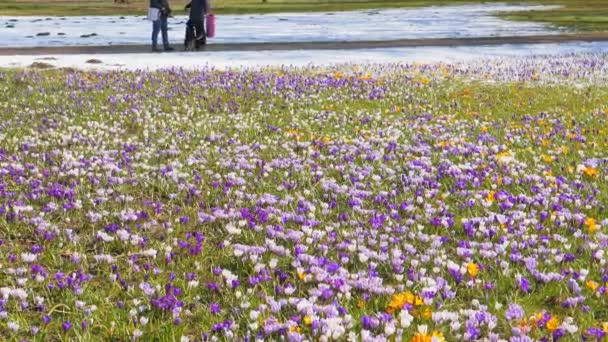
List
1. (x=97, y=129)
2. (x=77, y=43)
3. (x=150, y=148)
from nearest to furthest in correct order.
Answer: (x=150, y=148) < (x=97, y=129) < (x=77, y=43)

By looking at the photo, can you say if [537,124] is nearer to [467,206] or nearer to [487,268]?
[467,206]

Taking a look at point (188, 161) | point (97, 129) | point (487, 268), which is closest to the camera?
point (487, 268)

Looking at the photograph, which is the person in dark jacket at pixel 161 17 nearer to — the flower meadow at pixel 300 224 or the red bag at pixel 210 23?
the red bag at pixel 210 23

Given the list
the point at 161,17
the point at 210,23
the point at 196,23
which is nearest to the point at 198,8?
the point at 196,23

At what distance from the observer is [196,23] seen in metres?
26.2

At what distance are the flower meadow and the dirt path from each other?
542 inches

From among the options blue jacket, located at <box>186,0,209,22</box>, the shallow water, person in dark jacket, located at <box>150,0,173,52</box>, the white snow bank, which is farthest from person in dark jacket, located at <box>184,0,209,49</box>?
the shallow water

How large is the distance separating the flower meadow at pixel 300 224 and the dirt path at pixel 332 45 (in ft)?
45.1

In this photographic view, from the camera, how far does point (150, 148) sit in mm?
9445

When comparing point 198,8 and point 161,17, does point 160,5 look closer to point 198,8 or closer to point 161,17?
point 161,17

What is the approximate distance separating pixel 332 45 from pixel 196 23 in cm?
656

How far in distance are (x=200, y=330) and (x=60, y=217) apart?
116 inches

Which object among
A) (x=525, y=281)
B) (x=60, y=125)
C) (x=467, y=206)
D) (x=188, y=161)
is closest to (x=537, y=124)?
(x=467, y=206)

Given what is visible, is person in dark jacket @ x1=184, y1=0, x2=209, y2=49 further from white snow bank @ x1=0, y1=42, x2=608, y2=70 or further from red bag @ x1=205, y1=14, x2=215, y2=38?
white snow bank @ x1=0, y1=42, x2=608, y2=70
